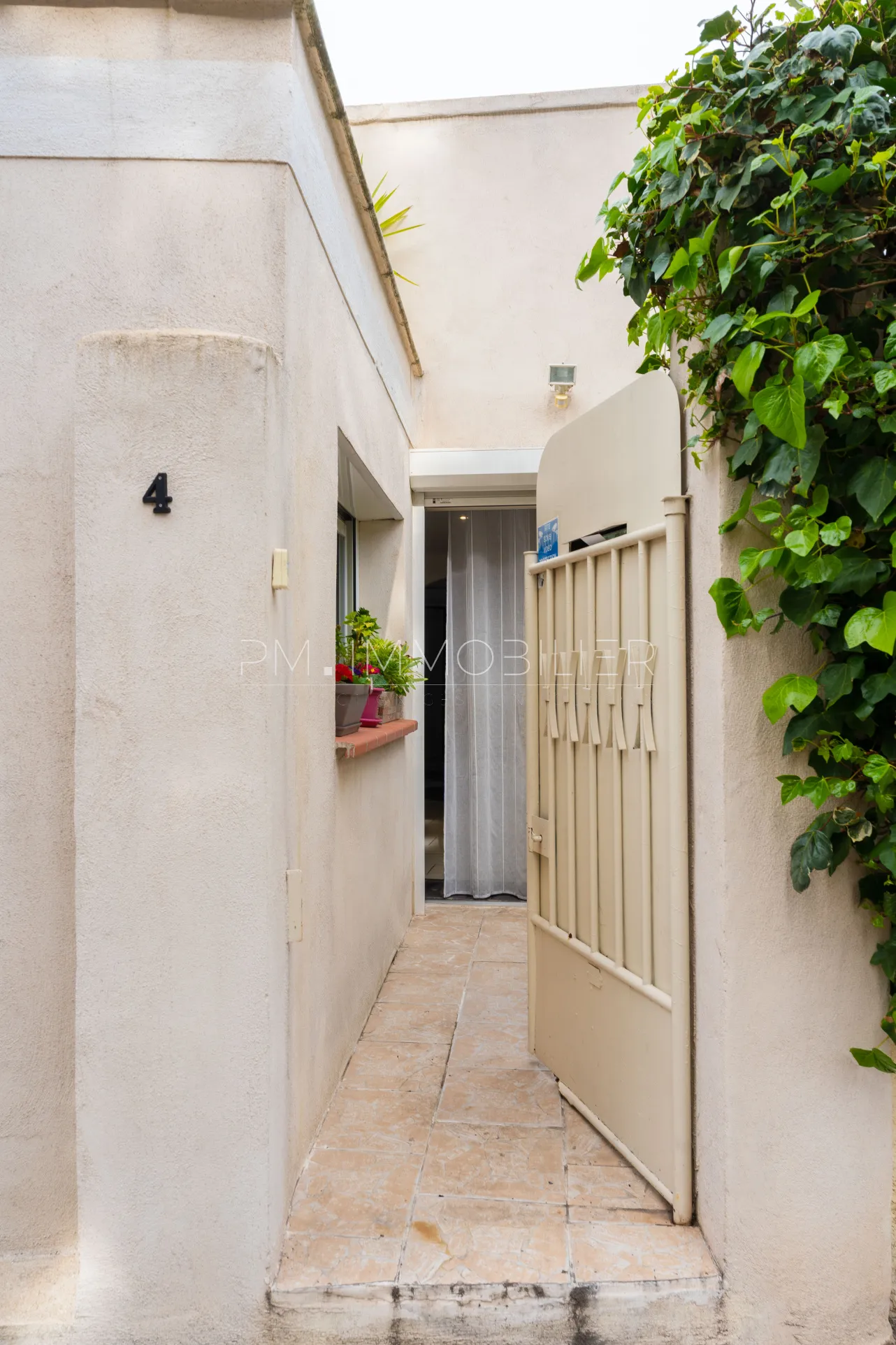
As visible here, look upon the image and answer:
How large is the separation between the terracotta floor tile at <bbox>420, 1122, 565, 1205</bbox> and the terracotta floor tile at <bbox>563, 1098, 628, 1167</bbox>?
4cm

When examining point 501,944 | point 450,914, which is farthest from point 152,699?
point 450,914

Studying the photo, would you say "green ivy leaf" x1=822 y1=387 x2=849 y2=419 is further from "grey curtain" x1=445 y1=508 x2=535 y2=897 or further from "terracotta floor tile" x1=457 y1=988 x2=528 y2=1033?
"grey curtain" x1=445 y1=508 x2=535 y2=897

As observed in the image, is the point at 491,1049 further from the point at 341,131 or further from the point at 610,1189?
the point at 341,131

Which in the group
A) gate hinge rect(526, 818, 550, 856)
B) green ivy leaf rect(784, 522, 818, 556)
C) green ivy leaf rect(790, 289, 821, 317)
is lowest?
gate hinge rect(526, 818, 550, 856)

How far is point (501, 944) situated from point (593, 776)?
6.96 feet

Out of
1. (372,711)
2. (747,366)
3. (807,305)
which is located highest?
(807,305)

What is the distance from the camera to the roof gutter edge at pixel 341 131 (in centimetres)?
215

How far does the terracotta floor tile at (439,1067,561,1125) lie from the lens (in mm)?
2613

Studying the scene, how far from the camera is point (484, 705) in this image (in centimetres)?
523


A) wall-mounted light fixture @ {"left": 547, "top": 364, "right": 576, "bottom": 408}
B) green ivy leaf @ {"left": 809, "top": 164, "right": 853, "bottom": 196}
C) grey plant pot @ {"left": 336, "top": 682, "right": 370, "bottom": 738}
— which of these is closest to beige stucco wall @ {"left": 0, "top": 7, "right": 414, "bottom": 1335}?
grey plant pot @ {"left": 336, "top": 682, "right": 370, "bottom": 738}

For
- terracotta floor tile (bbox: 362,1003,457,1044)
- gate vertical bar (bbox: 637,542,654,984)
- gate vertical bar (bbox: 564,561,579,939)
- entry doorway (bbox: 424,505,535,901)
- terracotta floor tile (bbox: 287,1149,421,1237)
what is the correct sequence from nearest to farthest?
terracotta floor tile (bbox: 287,1149,421,1237)
gate vertical bar (bbox: 637,542,654,984)
gate vertical bar (bbox: 564,561,579,939)
terracotta floor tile (bbox: 362,1003,457,1044)
entry doorway (bbox: 424,505,535,901)

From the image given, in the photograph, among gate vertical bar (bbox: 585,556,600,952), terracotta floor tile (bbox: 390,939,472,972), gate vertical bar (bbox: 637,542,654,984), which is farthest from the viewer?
terracotta floor tile (bbox: 390,939,472,972)

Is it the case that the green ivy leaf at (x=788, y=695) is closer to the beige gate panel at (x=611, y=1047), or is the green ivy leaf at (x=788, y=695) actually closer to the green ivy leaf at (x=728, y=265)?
the green ivy leaf at (x=728, y=265)

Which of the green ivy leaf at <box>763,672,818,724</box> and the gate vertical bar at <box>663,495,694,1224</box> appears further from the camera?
the gate vertical bar at <box>663,495,694,1224</box>
